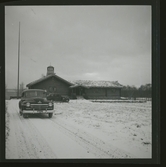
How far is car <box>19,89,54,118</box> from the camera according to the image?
15.4ft

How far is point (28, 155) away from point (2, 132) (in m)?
0.94

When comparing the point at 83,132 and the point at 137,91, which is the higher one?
the point at 137,91

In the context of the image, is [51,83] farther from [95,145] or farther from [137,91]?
[137,91]

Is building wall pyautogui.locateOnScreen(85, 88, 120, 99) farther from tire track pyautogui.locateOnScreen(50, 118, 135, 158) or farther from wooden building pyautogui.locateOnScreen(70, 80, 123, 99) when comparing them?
tire track pyautogui.locateOnScreen(50, 118, 135, 158)

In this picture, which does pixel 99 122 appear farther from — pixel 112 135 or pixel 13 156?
pixel 13 156

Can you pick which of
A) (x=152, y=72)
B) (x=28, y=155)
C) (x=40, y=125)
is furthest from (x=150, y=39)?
(x=28, y=155)

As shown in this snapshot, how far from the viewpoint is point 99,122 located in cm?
468

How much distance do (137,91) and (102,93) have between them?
94 centimetres

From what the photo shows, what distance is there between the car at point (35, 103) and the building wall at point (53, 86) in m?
0.11

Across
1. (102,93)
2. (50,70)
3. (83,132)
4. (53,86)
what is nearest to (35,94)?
(53,86)

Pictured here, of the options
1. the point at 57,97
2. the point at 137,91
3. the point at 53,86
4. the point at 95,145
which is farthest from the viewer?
the point at 57,97

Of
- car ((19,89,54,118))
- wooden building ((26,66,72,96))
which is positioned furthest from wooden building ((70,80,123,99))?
car ((19,89,54,118))

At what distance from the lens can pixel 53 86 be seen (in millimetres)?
4805

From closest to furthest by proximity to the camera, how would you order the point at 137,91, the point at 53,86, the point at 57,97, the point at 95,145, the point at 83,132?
the point at 95,145, the point at 83,132, the point at 137,91, the point at 53,86, the point at 57,97
